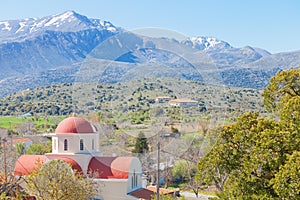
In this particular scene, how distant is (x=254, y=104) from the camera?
73500mm

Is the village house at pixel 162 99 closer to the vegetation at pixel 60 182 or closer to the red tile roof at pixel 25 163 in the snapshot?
the vegetation at pixel 60 182

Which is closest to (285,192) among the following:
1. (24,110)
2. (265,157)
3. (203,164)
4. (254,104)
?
(265,157)

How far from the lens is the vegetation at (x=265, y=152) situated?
1203cm

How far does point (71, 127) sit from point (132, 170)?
15.9ft

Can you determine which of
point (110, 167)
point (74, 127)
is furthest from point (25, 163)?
point (110, 167)

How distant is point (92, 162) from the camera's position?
90.7ft

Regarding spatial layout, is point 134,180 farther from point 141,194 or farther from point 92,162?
point 92,162

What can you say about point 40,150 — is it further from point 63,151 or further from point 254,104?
point 254,104

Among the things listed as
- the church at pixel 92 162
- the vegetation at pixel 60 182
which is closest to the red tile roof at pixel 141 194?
the church at pixel 92 162

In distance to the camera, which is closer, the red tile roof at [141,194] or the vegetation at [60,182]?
the vegetation at [60,182]

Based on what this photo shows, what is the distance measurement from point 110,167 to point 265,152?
16.2 metres

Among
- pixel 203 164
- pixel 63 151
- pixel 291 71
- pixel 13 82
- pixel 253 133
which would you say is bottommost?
pixel 13 82

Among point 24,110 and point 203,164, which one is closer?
point 203,164

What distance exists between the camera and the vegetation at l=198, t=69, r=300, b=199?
1203 centimetres
